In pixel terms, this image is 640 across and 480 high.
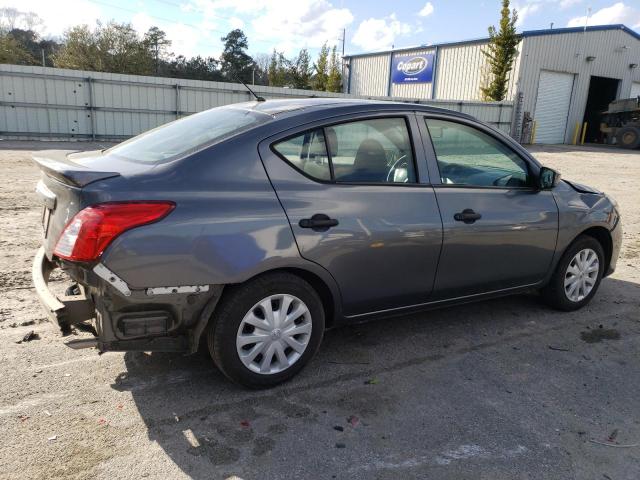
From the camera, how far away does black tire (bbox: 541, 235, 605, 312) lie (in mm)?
4410

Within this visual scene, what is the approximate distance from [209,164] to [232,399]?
1.35 metres

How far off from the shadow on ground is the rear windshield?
1343mm

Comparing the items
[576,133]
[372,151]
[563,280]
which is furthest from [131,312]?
[576,133]

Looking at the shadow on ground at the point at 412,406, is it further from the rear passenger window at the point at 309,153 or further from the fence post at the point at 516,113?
the fence post at the point at 516,113

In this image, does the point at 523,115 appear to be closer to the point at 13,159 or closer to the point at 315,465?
the point at 13,159

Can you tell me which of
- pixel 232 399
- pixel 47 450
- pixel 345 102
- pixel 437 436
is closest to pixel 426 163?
pixel 345 102

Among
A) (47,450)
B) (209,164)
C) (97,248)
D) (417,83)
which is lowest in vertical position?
(47,450)

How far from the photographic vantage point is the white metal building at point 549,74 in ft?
96.1

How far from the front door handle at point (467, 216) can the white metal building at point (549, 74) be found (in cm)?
2812

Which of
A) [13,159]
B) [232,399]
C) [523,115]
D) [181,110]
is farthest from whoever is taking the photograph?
[523,115]

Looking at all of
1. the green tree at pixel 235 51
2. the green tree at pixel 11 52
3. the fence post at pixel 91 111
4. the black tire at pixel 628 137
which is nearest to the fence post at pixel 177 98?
the fence post at pixel 91 111

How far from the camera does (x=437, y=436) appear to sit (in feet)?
9.11

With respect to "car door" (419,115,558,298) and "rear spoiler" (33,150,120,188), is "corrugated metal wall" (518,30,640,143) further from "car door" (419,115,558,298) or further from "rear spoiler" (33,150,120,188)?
"rear spoiler" (33,150,120,188)

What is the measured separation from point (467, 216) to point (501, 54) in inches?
1102
